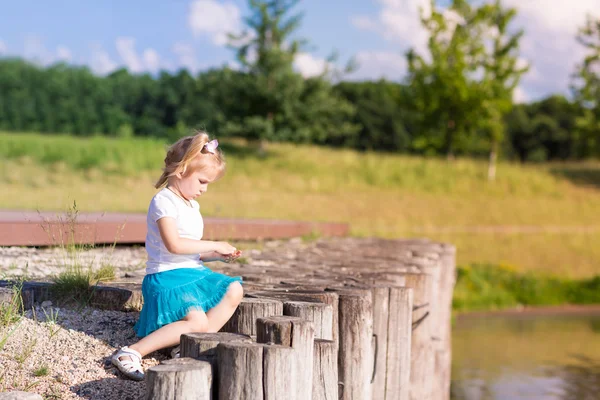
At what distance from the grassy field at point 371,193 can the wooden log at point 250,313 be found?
1059 cm

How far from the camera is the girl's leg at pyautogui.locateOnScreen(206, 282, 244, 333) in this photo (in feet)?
13.5

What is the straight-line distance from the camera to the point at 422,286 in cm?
638

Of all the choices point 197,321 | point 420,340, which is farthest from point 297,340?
point 420,340

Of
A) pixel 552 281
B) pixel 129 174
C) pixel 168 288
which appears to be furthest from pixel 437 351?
pixel 129 174

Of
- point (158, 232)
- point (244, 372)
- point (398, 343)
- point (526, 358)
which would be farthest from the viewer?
point (526, 358)

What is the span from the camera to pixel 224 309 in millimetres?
4117

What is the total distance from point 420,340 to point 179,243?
10.5ft

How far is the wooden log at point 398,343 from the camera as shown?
16.6 feet

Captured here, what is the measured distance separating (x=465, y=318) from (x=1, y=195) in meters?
10.3

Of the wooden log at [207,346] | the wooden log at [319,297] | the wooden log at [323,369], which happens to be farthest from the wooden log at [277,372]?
the wooden log at [319,297]

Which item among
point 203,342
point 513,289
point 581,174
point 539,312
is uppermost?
point 581,174

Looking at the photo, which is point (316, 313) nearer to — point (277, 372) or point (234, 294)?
point (234, 294)

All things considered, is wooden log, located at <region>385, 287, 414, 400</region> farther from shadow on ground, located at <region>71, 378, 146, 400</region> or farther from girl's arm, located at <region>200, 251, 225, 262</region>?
shadow on ground, located at <region>71, 378, 146, 400</region>

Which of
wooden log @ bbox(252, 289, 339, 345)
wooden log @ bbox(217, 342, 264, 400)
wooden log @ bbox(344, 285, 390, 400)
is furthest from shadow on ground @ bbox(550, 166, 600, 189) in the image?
wooden log @ bbox(217, 342, 264, 400)
